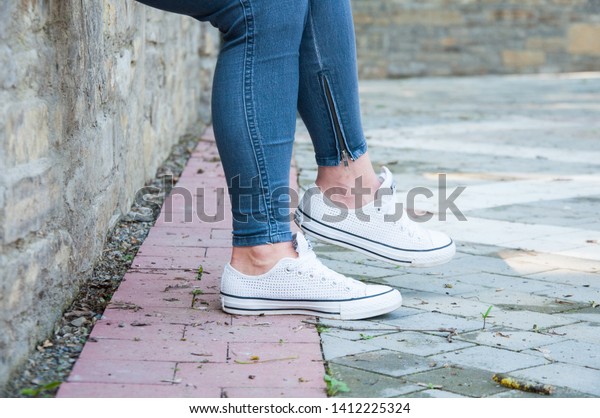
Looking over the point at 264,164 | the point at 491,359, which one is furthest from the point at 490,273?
the point at 264,164

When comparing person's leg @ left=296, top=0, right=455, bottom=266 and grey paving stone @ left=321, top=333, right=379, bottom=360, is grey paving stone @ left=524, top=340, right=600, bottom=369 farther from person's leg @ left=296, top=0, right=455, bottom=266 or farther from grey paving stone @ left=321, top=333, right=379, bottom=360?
person's leg @ left=296, top=0, right=455, bottom=266

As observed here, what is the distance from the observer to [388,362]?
181cm

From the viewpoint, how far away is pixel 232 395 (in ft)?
5.23

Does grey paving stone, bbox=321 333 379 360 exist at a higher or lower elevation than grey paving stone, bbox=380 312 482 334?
lower

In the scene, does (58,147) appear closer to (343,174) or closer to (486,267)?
(343,174)

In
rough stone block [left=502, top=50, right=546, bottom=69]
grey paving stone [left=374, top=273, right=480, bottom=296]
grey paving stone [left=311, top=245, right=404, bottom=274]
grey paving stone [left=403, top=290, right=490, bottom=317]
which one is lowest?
grey paving stone [left=403, top=290, right=490, bottom=317]

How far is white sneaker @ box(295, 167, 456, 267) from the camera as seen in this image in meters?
2.31

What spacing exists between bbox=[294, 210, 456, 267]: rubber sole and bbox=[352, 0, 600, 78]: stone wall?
9.94m

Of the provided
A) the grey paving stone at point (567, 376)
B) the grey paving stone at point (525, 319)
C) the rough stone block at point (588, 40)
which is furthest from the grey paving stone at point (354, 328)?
the rough stone block at point (588, 40)

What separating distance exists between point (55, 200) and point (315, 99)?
634 mm

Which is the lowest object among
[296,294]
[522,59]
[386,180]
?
[296,294]

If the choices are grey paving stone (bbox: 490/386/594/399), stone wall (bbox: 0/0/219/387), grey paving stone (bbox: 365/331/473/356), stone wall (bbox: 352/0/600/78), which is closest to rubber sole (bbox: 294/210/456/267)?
grey paving stone (bbox: 365/331/473/356)

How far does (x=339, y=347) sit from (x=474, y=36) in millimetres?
10704

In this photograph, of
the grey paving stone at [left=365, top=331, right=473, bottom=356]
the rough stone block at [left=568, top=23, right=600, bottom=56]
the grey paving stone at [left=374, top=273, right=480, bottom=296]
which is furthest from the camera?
the rough stone block at [left=568, top=23, right=600, bottom=56]
